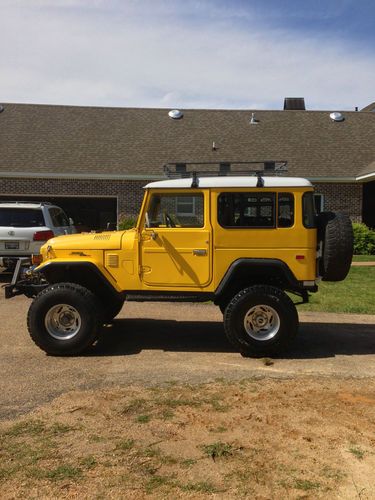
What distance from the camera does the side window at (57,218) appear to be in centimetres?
1174

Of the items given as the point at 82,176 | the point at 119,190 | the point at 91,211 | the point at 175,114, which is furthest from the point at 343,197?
the point at 91,211

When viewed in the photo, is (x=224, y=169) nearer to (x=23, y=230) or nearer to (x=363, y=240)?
(x=23, y=230)

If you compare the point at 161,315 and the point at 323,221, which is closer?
the point at 323,221

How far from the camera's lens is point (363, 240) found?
712 inches

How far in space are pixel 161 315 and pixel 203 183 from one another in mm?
3342

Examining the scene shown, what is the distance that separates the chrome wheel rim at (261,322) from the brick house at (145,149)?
13.4m

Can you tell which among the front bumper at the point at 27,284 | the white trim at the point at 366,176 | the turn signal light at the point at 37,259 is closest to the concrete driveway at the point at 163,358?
the front bumper at the point at 27,284

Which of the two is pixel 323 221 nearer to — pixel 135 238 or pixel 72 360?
pixel 135 238

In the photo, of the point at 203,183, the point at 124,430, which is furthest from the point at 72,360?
the point at 203,183

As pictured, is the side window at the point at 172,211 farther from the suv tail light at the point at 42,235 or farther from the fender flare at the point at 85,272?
the suv tail light at the point at 42,235

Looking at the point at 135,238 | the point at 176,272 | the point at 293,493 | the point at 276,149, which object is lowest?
the point at 293,493

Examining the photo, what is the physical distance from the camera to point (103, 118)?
73.3ft

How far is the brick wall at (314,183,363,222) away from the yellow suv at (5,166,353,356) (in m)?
13.8

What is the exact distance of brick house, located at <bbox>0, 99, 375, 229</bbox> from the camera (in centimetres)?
1903
